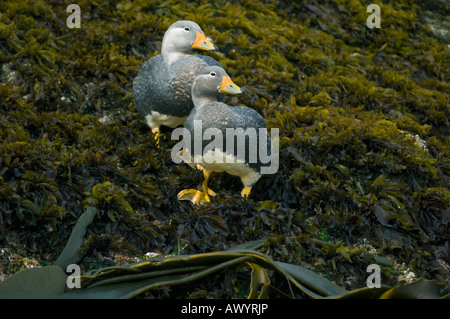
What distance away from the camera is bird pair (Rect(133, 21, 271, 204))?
3.56m

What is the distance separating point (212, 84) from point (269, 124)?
90 centimetres

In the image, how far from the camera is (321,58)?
17.9 ft

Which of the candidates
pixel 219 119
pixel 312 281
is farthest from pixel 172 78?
pixel 312 281

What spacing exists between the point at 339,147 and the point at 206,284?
5.45ft

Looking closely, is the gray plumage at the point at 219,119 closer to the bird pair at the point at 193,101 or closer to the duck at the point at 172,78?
the bird pair at the point at 193,101

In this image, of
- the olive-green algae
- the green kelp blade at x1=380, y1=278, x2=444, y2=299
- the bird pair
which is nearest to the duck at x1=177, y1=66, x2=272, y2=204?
the bird pair

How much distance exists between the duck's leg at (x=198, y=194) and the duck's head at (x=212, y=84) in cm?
50

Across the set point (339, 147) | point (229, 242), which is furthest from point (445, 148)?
point (229, 242)

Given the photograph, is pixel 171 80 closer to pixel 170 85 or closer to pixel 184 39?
pixel 170 85

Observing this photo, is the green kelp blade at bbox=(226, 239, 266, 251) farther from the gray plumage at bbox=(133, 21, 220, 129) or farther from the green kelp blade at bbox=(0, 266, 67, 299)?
the gray plumage at bbox=(133, 21, 220, 129)

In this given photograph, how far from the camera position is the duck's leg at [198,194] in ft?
12.5

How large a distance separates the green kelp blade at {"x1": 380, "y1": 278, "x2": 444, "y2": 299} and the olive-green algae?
603 mm

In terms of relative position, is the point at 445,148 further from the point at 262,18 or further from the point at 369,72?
the point at 262,18

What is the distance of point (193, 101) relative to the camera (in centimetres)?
371
